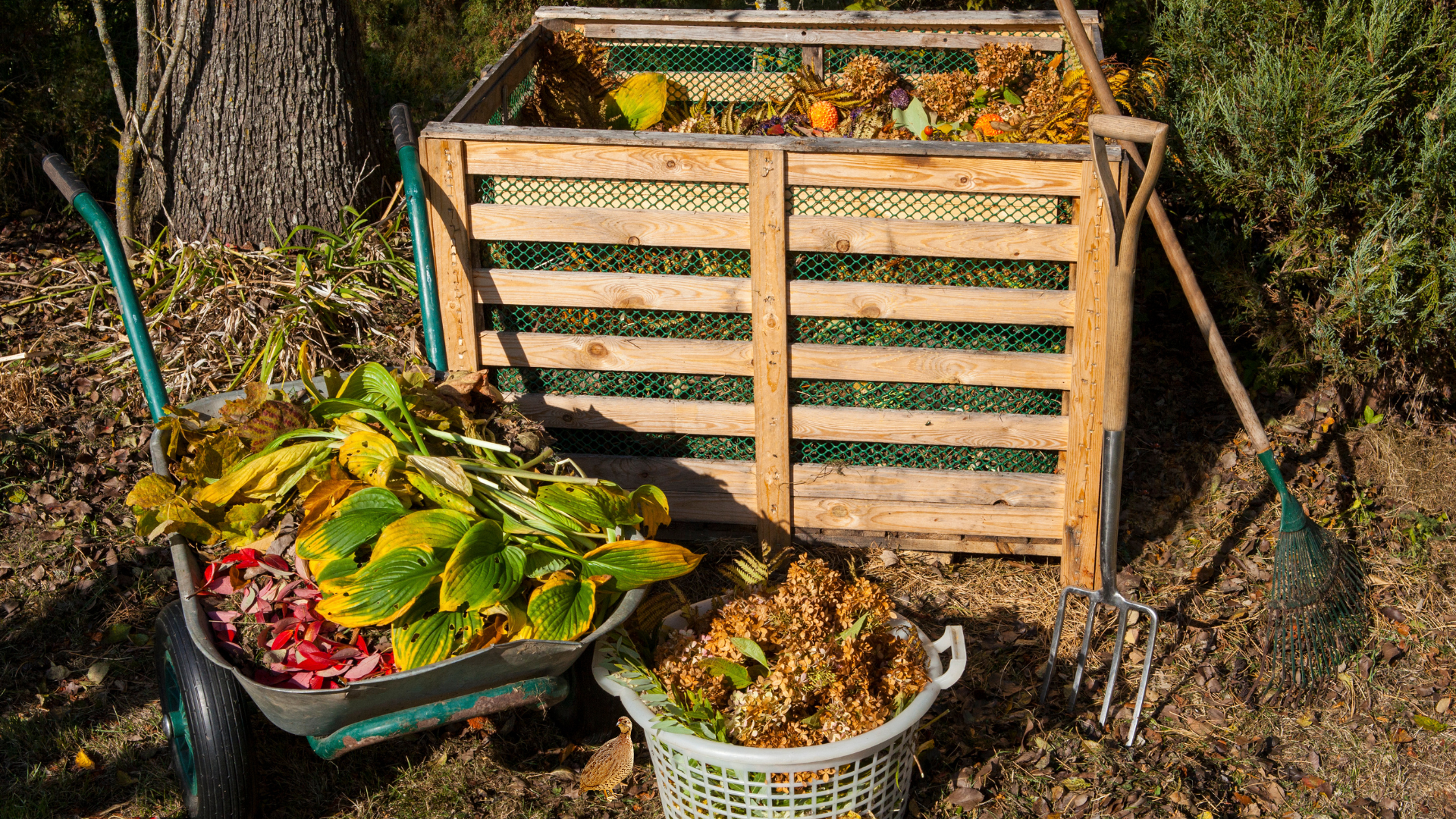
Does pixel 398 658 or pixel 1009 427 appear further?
pixel 1009 427

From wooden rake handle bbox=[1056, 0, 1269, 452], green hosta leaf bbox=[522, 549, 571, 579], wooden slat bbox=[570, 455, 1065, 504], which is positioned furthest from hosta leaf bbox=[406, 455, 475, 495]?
wooden rake handle bbox=[1056, 0, 1269, 452]

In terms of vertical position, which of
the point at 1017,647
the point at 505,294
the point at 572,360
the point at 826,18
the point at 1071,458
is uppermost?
the point at 826,18

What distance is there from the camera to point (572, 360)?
3.57 meters

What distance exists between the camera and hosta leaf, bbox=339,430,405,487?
2.62m

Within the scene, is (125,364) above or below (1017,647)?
above

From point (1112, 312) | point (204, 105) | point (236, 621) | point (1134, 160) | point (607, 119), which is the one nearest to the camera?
point (236, 621)

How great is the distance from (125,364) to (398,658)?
2.67 metres

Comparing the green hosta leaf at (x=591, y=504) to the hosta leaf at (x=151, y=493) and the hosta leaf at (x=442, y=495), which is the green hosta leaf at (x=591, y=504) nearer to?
the hosta leaf at (x=442, y=495)

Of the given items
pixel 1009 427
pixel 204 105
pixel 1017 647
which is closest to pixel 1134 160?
pixel 1009 427

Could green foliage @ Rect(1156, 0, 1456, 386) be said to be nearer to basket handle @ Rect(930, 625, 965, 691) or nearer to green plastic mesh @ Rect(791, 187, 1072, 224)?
green plastic mesh @ Rect(791, 187, 1072, 224)

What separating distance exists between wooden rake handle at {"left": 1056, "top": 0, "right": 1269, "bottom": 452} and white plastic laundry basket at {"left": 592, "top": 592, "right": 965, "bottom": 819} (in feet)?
3.65

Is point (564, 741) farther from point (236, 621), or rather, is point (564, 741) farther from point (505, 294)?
point (505, 294)

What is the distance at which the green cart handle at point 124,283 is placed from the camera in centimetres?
283

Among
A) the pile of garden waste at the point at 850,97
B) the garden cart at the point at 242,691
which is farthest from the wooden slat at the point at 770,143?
the garden cart at the point at 242,691
